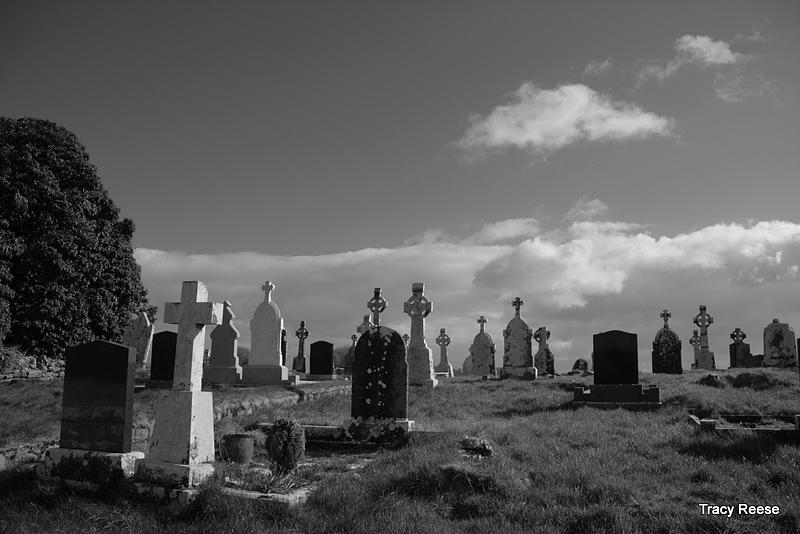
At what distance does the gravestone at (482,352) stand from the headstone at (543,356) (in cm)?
348

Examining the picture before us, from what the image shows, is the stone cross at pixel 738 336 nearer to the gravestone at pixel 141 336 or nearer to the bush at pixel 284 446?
the gravestone at pixel 141 336

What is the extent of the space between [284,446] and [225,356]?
44.9 feet

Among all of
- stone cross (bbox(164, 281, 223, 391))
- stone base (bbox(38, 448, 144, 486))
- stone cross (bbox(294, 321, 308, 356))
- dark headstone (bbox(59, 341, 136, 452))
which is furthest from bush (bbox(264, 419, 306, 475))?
stone cross (bbox(294, 321, 308, 356))

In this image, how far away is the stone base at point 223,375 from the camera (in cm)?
1967

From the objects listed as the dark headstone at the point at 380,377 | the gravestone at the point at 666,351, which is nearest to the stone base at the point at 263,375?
the dark headstone at the point at 380,377

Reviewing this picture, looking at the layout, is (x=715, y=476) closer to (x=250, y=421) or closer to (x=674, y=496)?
(x=674, y=496)

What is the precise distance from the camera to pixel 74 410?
311 inches

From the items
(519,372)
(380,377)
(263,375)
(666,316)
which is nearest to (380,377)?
(380,377)

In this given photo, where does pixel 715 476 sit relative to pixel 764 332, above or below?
below

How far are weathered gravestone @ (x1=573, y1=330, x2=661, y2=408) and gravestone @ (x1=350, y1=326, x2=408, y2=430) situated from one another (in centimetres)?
683

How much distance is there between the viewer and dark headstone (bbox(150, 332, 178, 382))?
16.6 m

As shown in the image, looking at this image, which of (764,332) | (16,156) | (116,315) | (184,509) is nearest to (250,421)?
(184,509)

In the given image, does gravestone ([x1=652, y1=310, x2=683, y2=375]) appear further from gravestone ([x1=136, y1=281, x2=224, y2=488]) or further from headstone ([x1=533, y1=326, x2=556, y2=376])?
gravestone ([x1=136, y1=281, x2=224, y2=488])

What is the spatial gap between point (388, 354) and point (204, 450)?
433 centimetres
